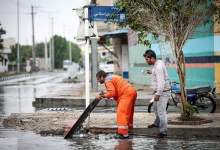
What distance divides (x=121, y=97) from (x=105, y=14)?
286 centimetres

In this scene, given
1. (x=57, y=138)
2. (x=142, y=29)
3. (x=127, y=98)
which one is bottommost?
(x=57, y=138)

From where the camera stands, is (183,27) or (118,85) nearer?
(118,85)

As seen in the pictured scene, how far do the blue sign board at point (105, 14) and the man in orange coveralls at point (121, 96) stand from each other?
2.19 m

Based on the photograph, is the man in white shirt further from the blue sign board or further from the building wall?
the building wall

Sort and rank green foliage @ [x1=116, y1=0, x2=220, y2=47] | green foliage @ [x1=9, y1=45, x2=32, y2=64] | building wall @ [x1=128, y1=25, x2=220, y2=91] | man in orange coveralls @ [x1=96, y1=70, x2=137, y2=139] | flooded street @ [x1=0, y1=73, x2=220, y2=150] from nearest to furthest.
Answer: flooded street @ [x1=0, y1=73, x2=220, y2=150] < man in orange coveralls @ [x1=96, y1=70, x2=137, y2=139] < green foliage @ [x1=116, y1=0, x2=220, y2=47] < building wall @ [x1=128, y1=25, x2=220, y2=91] < green foliage @ [x1=9, y1=45, x2=32, y2=64]

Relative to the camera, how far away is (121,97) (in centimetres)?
1274

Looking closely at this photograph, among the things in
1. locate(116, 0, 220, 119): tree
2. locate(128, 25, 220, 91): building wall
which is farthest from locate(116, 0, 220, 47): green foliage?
locate(128, 25, 220, 91): building wall

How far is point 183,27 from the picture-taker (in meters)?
14.5

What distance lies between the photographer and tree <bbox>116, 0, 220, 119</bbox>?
46.5ft

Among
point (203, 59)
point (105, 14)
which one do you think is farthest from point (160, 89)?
point (203, 59)

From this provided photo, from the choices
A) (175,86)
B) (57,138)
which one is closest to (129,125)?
(57,138)

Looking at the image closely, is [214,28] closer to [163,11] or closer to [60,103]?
[60,103]

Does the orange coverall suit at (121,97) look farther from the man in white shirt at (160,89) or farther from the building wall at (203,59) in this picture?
the building wall at (203,59)

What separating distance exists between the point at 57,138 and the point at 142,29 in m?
3.75
